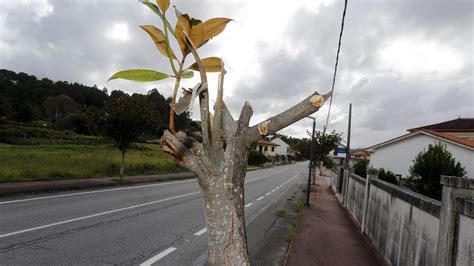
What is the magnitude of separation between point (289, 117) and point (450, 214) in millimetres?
3332

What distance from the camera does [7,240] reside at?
20.6 feet

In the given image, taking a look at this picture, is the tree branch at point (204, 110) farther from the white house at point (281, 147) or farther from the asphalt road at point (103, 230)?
the white house at point (281, 147)

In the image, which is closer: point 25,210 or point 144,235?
point 144,235

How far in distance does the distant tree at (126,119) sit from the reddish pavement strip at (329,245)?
427 inches

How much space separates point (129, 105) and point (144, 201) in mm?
7695

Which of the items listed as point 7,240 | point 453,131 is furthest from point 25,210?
point 453,131

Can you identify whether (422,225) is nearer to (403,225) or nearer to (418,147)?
(403,225)

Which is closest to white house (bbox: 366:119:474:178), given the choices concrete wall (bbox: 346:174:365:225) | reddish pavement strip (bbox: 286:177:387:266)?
concrete wall (bbox: 346:174:365:225)

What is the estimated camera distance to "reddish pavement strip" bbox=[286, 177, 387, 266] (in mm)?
7099

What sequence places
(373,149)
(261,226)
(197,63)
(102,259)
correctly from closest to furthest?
(197,63), (102,259), (261,226), (373,149)

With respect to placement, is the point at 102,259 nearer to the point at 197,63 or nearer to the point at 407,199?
the point at 197,63

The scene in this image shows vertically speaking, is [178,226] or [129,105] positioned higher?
[129,105]

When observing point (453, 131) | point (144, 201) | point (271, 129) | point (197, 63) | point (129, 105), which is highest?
point (453, 131)

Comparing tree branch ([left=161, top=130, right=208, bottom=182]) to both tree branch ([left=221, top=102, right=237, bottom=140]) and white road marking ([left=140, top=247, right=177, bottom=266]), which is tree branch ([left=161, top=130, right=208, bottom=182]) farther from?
white road marking ([left=140, top=247, right=177, bottom=266])
